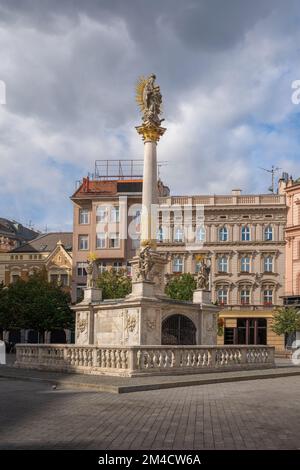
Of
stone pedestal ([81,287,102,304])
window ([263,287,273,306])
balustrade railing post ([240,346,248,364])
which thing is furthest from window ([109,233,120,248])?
balustrade railing post ([240,346,248,364])

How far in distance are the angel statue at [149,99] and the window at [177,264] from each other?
3617 cm

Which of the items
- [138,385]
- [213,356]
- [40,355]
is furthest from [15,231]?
[138,385]

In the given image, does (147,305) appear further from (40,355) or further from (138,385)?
(138,385)

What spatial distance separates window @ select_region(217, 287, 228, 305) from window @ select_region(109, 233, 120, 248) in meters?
11.3

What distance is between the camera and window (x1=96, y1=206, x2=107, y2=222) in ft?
217

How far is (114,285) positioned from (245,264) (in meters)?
18.1

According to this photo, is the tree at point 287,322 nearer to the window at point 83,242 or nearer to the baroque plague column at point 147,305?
the window at point 83,242

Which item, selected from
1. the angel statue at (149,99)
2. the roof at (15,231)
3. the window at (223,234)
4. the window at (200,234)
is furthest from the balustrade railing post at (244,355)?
the roof at (15,231)

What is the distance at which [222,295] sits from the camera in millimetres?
62094

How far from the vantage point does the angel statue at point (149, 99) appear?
27.4 m

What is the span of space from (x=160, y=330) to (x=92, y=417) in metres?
12.5

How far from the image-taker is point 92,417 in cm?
1148

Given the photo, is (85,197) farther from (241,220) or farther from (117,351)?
(117,351)
